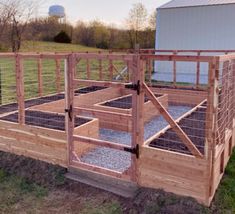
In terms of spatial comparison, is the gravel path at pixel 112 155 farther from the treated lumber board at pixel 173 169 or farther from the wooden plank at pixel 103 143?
the treated lumber board at pixel 173 169

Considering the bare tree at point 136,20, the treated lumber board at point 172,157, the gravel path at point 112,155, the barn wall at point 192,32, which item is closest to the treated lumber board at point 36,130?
the gravel path at point 112,155

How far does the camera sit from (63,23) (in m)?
23.9

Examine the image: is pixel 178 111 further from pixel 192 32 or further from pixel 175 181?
pixel 192 32

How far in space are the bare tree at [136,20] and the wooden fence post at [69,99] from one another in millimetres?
18349

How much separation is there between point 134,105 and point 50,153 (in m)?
1.68

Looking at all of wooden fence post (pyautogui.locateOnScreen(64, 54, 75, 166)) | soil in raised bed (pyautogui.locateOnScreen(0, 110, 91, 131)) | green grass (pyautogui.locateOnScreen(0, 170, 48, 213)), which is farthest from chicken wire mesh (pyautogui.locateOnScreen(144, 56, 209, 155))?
green grass (pyautogui.locateOnScreen(0, 170, 48, 213))

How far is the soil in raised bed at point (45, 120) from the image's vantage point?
5.03 meters

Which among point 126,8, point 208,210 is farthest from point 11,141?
point 126,8

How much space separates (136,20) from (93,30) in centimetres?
359

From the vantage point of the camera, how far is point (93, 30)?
23906 millimetres

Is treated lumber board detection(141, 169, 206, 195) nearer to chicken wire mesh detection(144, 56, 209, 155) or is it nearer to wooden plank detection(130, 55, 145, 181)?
wooden plank detection(130, 55, 145, 181)

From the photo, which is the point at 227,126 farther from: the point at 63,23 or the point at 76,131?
the point at 63,23

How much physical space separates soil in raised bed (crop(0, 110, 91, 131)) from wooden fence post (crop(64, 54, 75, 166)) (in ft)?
2.00

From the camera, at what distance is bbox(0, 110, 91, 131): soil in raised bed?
16.5 feet
